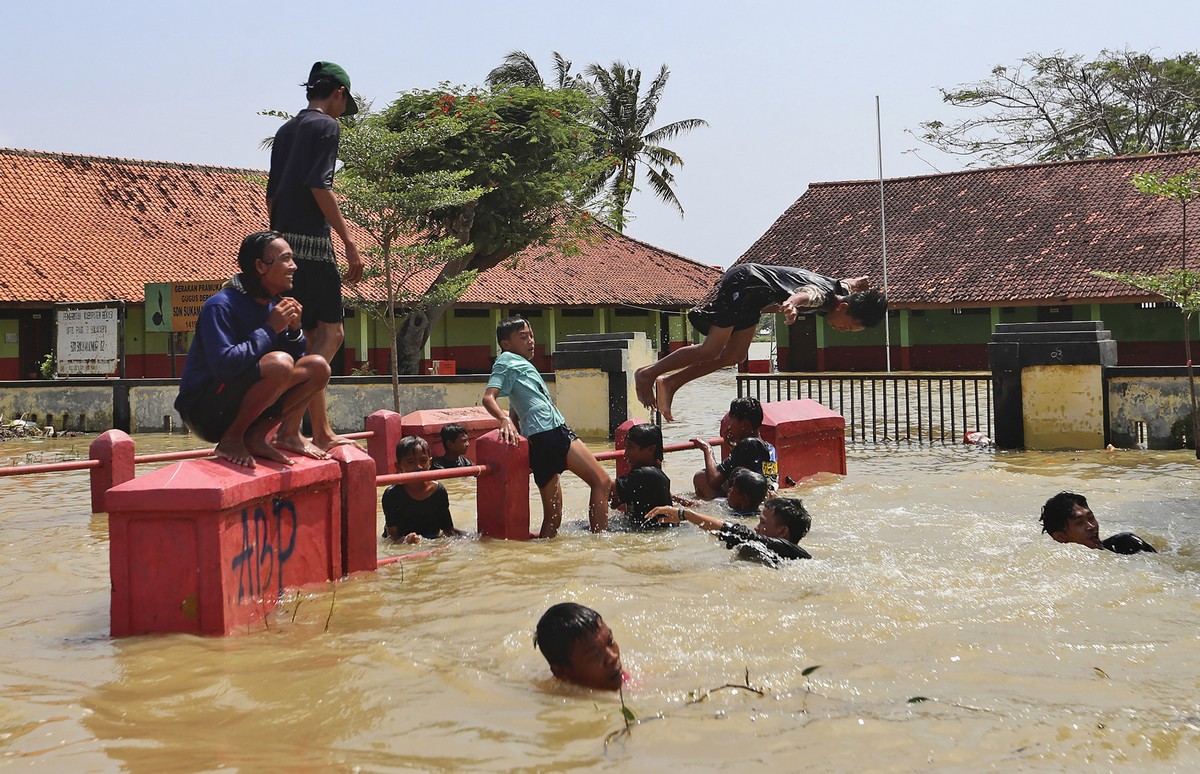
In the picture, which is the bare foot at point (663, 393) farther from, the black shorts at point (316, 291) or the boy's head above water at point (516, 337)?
the black shorts at point (316, 291)

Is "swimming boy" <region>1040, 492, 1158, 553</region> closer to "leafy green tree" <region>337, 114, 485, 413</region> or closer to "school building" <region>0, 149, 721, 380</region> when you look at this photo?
"leafy green tree" <region>337, 114, 485, 413</region>

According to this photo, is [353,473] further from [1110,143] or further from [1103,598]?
[1110,143]

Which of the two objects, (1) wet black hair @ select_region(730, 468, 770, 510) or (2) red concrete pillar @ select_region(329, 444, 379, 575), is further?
(1) wet black hair @ select_region(730, 468, 770, 510)

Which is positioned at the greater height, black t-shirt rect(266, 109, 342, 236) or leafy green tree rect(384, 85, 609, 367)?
leafy green tree rect(384, 85, 609, 367)

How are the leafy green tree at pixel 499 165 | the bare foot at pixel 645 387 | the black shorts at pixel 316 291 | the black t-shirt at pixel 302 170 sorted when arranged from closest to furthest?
1. the black t-shirt at pixel 302 170
2. the black shorts at pixel 316 291
3. the bare foot at pixel 645 387
4. the leafy green tree at pixel 499 165

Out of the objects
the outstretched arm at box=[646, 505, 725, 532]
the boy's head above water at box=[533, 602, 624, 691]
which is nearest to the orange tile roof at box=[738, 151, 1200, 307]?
the outstretched arm at box=[646, 505, 725, 532]

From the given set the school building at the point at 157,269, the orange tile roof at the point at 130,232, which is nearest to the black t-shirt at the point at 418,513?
the school building at the point at 157,269

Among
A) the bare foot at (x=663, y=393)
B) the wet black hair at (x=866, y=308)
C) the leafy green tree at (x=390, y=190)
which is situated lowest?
the bare foot at (x=663, y=393)

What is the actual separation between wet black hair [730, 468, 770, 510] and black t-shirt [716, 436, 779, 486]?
743 millimetres

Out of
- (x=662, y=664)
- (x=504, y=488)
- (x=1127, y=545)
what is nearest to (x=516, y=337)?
(x=504, y=488)

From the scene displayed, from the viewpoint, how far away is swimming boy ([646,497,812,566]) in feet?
23.0

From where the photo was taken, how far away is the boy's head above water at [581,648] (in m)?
4.42

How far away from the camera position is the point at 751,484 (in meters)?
8.64

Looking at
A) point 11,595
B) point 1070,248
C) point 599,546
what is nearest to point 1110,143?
point 1070,248
